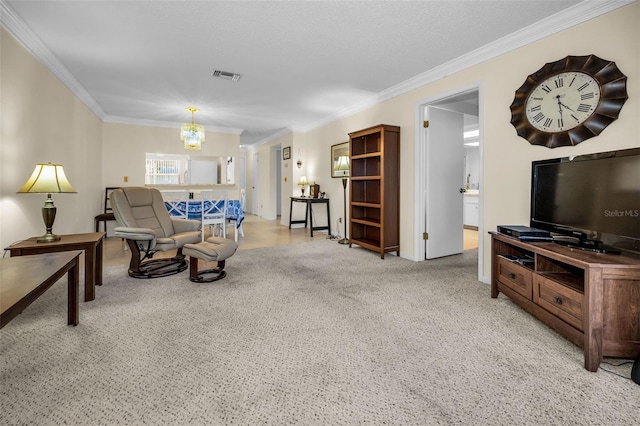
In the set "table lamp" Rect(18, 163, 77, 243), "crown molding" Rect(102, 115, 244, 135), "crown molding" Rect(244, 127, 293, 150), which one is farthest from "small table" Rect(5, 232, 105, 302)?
"crown molding" Rect(244, 127, 293, 150)

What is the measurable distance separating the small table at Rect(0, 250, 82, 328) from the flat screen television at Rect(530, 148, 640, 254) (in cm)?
304

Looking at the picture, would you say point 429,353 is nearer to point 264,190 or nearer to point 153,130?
point 153,130

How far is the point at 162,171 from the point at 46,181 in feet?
17.1

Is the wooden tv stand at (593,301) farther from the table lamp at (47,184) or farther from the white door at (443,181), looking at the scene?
the table lamp at (47,184)

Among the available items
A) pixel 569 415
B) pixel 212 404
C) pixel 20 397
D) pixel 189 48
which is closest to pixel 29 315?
pixel 20 397

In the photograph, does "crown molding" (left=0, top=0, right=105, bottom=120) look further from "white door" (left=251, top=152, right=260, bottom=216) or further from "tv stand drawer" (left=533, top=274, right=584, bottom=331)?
"white door" (left=251, top=152, right=260, bottom=216)

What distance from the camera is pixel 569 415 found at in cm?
131

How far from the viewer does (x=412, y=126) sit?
409 cm

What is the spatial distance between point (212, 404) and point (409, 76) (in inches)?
158

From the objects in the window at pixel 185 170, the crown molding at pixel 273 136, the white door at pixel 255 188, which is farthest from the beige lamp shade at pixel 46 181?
the white door at pixel 255 188

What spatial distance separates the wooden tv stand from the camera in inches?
63.8

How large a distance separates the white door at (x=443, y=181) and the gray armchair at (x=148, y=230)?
10.1 ft

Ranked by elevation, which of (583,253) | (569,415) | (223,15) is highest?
(223,15)

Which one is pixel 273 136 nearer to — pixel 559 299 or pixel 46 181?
pixel 46 181
